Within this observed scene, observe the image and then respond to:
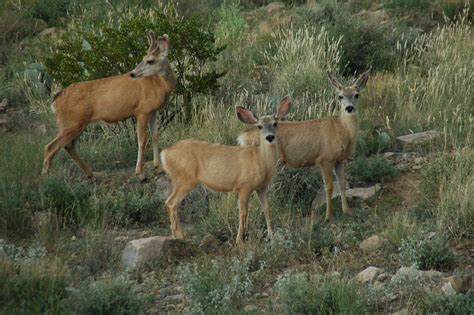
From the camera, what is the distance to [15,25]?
1873cm

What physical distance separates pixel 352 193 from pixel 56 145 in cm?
359

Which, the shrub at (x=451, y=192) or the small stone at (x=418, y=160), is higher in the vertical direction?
the shrub at (x=451, y=192)

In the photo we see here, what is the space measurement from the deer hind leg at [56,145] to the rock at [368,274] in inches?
180

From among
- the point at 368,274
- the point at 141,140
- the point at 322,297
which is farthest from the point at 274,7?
the point at 322,297

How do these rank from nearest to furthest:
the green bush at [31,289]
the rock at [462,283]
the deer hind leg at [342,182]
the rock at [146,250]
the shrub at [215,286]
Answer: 1. the green bush at [31,289]
2. the rock at [462,283]
3. the shrub at [215,286]
4. the rock at [146,250]
5. the deer hind leg at [342,182]

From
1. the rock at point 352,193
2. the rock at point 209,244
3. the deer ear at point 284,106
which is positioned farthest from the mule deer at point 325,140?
the rock at point 209,244

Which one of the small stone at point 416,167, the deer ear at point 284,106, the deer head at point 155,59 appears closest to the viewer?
the deer ear at point 284,106

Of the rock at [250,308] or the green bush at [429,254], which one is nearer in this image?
the rock at [250,308]

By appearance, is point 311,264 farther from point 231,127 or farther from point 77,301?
point 231,127

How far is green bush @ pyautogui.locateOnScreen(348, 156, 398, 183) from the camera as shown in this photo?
11.0 m

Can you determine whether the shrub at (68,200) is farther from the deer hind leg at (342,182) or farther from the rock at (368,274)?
the rock at (368,274)

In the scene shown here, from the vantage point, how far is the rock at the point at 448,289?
735cm

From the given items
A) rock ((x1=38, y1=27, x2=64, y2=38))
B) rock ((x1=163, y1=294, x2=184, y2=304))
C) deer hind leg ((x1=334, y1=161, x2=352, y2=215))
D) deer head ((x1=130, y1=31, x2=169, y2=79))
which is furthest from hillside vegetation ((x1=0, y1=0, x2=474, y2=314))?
rock ((x1=38, y1=27, x2=64, y2=38))

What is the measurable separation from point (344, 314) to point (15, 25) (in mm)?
13356
